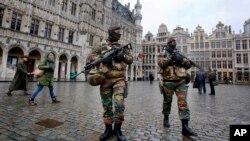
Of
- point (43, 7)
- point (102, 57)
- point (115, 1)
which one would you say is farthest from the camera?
point (115, 1)

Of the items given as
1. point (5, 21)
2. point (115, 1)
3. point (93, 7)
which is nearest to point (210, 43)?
point (115, 1)

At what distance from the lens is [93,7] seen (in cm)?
2925

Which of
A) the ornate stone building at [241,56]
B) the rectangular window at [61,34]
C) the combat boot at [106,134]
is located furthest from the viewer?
the ornate stone building at [241,56]

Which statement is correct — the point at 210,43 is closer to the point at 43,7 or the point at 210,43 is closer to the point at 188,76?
the point at 43,7

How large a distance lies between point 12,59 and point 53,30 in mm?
7115

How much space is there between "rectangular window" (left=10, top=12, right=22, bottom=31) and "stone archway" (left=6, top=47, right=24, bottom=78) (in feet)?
8.84

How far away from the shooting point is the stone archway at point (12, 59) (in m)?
17.6

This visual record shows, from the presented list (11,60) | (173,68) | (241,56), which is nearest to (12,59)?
(11,60)

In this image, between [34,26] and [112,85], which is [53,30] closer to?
[34,26]

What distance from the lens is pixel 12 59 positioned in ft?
61.2

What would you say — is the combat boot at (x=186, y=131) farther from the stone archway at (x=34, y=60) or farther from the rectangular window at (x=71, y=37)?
the rectangular window at (x=71, y=37)

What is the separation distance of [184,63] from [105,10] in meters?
32.8

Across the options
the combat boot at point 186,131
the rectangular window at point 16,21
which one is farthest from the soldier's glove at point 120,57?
the rectangular window at point 16,21

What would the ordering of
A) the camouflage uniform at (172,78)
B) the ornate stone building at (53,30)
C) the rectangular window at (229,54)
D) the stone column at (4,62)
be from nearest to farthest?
the camouflage uniform at (172,78) < the stone column at (4,62) < the ornate stone building at (53,30) < the rectangular window at (229,54)
